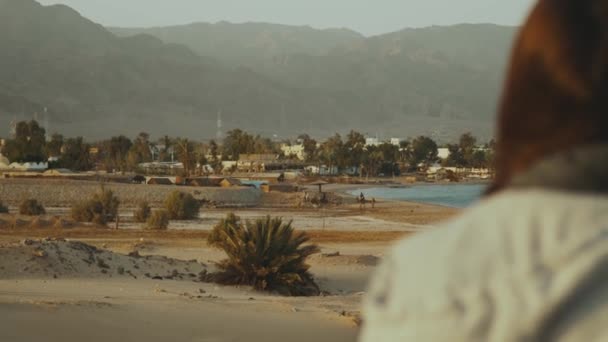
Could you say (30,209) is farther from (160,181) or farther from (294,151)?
(294,151)

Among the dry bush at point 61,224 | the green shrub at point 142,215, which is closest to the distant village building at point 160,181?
the green shrub at point 142,215

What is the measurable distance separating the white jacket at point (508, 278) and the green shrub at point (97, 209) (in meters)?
46.1

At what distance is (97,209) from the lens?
49312mm

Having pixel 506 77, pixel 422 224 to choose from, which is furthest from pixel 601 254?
pixel 422 224

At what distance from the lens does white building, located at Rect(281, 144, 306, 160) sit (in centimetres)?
16488

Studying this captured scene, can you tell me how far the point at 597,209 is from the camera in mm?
1309

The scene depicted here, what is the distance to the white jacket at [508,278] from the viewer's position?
4.09ft

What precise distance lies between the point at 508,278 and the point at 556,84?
26 cm

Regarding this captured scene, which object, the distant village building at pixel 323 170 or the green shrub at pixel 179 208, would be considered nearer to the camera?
the green shrub at pixel 179 208

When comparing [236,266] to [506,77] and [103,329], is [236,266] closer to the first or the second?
[103,329]

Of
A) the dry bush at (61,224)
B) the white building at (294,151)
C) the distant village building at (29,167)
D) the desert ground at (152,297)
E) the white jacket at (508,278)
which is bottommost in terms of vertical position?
the dry bush at (61,224)

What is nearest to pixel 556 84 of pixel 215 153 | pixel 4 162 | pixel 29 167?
pixel 29 167

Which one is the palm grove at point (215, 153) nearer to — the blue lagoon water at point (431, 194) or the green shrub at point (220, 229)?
the blue lagoon water at point (431, 194)

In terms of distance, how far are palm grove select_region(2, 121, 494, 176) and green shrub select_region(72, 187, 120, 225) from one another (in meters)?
45.1
